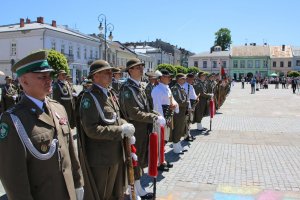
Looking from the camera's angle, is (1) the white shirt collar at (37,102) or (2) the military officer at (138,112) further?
(2) the military officer at (138,112)

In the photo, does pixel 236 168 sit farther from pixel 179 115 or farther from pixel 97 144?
pixel 97 144

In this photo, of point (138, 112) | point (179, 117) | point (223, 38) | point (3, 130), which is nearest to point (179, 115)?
point (179, 117)

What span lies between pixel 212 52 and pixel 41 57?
102 metres

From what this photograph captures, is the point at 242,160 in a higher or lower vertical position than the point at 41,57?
lower

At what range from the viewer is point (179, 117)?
874cm

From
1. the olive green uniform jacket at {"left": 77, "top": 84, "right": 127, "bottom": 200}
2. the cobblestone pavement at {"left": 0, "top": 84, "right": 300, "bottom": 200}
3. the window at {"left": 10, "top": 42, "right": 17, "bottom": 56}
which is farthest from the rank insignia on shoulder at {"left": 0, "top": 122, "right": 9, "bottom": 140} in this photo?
the window at {"left": 10, "top": 42, "right": 17, "bottom": 56}

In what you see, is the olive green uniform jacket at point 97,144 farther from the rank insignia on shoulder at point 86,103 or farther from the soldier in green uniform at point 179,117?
the soldier in green uniform at point 179,117

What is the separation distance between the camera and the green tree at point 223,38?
10344 cm

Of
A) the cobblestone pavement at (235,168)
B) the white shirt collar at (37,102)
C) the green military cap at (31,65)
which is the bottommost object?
the cobblestone pavement at (235,168)

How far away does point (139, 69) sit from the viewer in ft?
18.3

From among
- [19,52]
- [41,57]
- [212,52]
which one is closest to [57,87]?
[41,57]

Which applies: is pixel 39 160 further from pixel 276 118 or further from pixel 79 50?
pixel 79 50

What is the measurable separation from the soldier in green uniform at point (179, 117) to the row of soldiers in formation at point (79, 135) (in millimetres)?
1002

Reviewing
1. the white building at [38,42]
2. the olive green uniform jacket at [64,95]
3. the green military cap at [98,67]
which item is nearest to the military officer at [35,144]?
the green military cap at [98,67]
